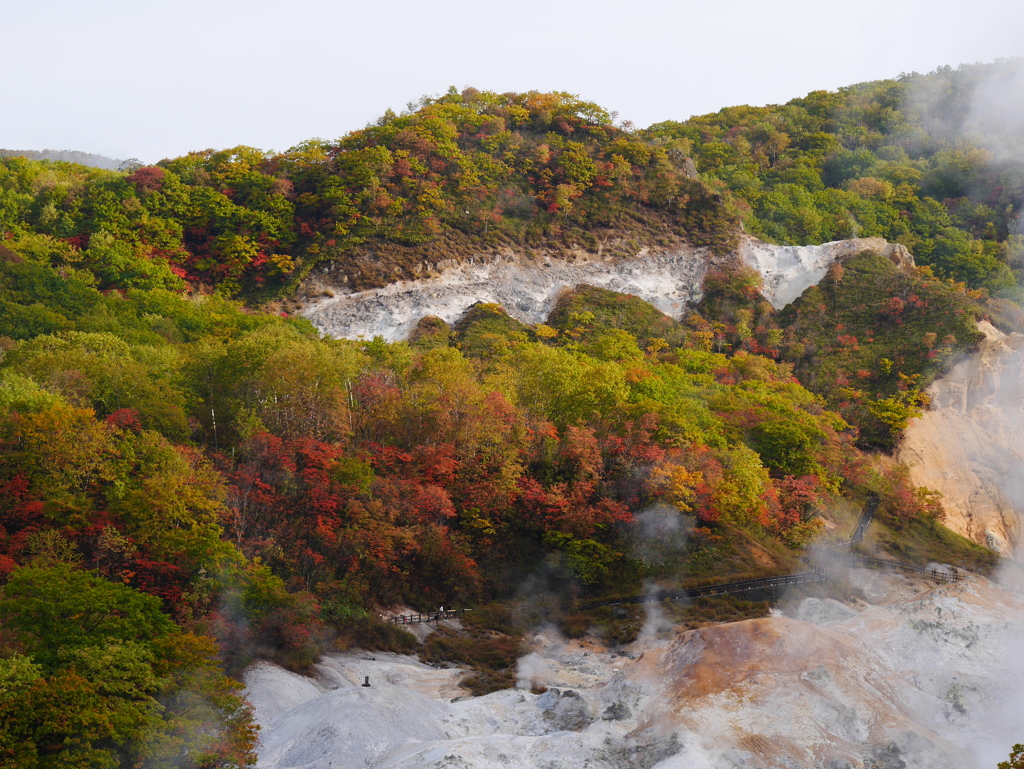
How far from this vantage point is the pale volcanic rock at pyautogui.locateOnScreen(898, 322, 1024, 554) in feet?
186

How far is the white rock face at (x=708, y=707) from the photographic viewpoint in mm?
24141

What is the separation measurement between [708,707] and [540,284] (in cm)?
4911

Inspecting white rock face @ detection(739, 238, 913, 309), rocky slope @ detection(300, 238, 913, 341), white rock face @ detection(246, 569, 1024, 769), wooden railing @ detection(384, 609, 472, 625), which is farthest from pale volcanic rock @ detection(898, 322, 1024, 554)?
wooden railing @ detection(384, 609, 472, 625)

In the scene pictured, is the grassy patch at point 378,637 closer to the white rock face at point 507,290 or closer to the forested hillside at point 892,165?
the white rock face at point 507,290

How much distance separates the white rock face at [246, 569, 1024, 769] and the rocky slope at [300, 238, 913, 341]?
34.7 m

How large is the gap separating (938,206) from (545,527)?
225 ft

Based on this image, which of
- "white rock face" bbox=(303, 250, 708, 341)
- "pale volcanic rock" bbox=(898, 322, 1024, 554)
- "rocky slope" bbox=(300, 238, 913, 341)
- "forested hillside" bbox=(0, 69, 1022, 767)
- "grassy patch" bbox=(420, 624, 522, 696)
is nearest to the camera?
"forested hillside" bbox=(0, 69, 1022, 767)

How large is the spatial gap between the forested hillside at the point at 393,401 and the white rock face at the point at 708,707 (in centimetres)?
255

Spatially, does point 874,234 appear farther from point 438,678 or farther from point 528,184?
point 438,678

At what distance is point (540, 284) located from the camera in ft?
236

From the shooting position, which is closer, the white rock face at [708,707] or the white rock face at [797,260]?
the white rock face at [708,707]

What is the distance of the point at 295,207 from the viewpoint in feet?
232

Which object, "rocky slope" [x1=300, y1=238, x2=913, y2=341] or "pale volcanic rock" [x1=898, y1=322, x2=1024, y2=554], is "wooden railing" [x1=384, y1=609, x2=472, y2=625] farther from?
"pale volcanic rock" [x1=898, y1=322, x2=1024, y2=554]

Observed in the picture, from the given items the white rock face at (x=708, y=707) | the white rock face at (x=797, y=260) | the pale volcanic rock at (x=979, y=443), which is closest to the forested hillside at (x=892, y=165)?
the white rock face at (x=797, y=260)
